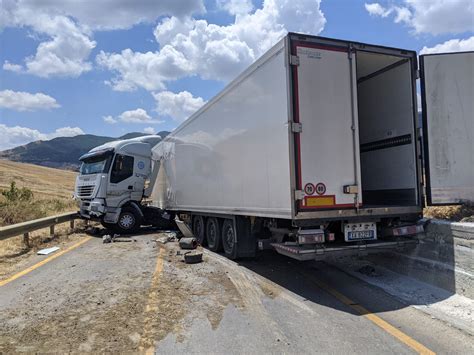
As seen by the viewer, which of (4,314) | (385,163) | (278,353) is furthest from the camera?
(385,163)

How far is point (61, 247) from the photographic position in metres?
12.2

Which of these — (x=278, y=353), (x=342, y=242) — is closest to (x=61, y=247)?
(x=342, y=242)

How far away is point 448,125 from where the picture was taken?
297 inches

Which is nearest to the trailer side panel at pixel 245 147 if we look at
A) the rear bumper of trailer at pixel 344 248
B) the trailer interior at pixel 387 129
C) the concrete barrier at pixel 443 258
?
the rear bumper of trailer at pixel 344 248

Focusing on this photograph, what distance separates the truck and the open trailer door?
0.06ft

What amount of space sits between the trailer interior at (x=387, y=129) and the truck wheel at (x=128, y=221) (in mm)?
10023

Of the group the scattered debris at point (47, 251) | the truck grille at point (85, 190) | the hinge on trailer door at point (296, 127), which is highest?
the hinge on trailer door at point (296, 127)

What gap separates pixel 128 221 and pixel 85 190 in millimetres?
2178

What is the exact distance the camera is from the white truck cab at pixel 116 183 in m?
16.1

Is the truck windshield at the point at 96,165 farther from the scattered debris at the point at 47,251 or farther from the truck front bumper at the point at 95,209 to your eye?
the scattered debris at the point at 47,251

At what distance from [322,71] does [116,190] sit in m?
11.6

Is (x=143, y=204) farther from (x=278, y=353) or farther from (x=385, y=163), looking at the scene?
(x=278, y=353)

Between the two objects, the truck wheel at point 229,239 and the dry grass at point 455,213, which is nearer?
the dry grass at point 455,213

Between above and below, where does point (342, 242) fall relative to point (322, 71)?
below
